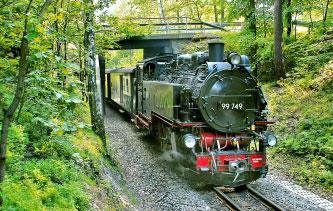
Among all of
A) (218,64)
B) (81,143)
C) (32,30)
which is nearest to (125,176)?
(81,143)

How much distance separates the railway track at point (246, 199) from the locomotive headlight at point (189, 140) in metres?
1.12

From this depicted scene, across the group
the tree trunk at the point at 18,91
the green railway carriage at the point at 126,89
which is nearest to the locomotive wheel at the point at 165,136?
the green railway carriage at the point at 126,89

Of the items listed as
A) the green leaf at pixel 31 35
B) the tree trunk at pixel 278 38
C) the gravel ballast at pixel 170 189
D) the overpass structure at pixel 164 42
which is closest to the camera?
the green leaf at pixel 31 35

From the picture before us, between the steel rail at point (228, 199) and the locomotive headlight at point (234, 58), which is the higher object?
the locomotive headlight at point (234, 58)

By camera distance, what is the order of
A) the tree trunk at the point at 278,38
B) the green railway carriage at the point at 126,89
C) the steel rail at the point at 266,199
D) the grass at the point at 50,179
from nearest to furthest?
the grass at the point at 50,179 < the steel rail at the point at 266,199 < the tree trunk at the point at 278,38 < the green railway carriage at the point at 126,89

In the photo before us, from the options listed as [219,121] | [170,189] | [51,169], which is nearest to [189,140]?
[219,121]

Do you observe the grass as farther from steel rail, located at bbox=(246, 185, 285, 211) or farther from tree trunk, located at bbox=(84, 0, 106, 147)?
steel rail, located at bbox=(246, 185, 285, 211)

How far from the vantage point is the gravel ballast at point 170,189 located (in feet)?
22.9

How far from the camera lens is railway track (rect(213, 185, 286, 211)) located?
6.75m

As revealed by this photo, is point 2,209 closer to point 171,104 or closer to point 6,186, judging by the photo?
point 6,186

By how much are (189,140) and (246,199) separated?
5.39ft

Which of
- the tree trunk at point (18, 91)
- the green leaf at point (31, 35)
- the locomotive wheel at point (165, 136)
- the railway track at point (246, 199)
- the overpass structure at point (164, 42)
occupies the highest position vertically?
the overpass structure at point (164, 42)

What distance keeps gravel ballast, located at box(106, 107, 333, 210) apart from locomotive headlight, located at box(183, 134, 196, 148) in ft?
3.33

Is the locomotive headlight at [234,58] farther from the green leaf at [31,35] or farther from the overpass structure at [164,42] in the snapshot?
the overpass structure at [164,42]
